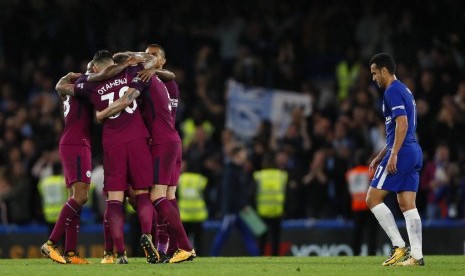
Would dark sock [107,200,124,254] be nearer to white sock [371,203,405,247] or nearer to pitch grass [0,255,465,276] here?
pitch grass [0,255,465,276]

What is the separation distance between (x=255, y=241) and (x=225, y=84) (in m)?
4.98

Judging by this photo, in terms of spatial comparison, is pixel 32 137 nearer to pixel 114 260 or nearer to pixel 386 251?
pixel 386 251

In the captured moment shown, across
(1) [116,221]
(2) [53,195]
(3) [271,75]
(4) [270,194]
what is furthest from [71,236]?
(3) [271,75]

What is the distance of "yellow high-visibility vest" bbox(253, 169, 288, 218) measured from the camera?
1950 centimetres

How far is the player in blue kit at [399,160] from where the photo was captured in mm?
12234

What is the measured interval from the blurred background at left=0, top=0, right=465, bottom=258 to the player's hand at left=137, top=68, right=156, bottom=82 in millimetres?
6573

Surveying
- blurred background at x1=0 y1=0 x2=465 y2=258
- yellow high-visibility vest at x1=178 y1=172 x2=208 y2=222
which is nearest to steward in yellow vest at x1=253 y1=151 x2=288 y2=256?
blurred background at x1=0 y1=0 x2=465 y2=258

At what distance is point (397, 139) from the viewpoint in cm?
1217

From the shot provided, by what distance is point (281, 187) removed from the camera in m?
19.6

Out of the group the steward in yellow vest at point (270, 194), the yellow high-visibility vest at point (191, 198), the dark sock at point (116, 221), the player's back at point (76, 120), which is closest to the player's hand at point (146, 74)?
the player's back at point (76, 120)

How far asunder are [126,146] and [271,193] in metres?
7.17

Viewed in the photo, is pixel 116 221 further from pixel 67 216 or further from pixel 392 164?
pixel 392 164

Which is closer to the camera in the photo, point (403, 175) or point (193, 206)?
point (403, 175)

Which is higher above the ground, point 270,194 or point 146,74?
point 146,74
